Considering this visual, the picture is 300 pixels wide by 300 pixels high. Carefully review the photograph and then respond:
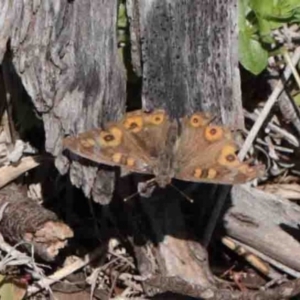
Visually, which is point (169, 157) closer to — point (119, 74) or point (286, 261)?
point (119, 74)

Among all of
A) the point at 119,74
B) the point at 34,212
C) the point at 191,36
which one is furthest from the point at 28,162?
the point at 191,36

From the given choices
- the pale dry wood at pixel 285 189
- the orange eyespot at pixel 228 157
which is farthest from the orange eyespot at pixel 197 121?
the pale dry wood at pixel 285 189

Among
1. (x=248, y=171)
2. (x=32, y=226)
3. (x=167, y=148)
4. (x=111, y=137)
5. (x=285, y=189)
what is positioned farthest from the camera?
(x=285, y=189)

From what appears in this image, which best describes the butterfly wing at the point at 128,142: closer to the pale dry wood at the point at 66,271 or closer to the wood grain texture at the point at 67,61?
the wood grain texture at the point at 67,61

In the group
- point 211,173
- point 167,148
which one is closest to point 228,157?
point 211,173

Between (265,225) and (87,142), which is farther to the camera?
(265,225)

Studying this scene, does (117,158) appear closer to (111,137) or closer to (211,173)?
(111,137)

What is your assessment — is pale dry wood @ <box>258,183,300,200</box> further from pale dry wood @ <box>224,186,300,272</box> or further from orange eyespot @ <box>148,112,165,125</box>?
orange eyespot @ <box>148,112,165,125</box>

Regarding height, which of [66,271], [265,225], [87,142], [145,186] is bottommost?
[66,271]
